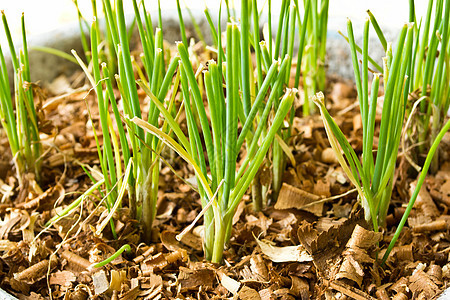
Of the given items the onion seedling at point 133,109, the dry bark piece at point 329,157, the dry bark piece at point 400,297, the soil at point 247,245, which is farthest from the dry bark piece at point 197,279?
the dry bark piece at point 329,157

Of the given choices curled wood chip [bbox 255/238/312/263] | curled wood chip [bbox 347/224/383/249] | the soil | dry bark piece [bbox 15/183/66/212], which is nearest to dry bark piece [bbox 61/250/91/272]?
the soil

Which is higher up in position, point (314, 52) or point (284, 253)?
point (314, 52)

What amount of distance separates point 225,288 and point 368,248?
0.17 metres

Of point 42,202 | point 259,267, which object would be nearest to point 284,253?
point 259,267

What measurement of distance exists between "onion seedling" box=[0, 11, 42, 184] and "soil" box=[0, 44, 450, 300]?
0.02 m

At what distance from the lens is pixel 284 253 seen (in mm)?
634

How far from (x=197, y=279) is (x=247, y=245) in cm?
9

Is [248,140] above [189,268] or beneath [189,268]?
above

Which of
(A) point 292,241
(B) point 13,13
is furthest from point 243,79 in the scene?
(B) point 13,13

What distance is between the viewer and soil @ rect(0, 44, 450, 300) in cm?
58

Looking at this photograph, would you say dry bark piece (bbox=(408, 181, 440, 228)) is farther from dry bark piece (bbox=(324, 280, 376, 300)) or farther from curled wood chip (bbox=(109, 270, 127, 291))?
curled wood chip (bbox=(109, 270, 127, 291))

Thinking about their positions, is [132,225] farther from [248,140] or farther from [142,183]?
[248,140]

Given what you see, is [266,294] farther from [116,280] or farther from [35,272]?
[35,272]

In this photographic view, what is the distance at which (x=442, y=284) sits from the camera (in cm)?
59
